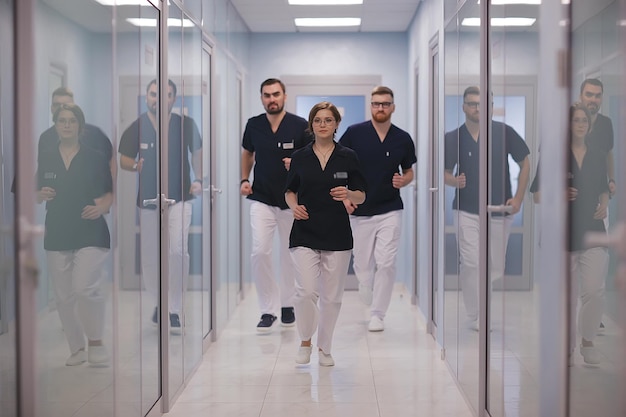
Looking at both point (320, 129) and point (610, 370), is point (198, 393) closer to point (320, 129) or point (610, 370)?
point (320, 129)

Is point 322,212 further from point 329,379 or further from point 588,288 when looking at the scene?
point 588,288

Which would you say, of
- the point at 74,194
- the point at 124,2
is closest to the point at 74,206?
the point at 74,194

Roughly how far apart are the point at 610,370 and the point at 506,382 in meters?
1.30

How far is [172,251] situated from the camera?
15.6ft

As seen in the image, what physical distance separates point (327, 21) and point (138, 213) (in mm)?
5631

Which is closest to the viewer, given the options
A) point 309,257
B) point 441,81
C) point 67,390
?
point 67,390

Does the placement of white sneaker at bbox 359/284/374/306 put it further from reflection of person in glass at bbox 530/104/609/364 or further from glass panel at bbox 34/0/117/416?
reflection of person in glass at bbox 530/104/609/364

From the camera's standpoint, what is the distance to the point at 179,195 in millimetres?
4969

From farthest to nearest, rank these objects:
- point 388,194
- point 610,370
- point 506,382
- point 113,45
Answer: point 388,194
point 506,382
point 113,45
point 610,370

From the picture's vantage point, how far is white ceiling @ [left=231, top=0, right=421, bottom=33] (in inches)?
317

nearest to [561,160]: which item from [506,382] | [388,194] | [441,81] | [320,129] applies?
[506,382]

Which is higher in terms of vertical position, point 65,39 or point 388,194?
point 65,39

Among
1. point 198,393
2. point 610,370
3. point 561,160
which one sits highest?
point 561,160

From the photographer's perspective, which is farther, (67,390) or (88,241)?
(88,241)
